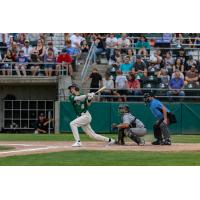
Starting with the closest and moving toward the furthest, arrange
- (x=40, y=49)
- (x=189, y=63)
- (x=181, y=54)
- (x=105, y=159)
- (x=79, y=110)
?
(x=105, y=159)
(x=79, y=110)
(x=189, y=63)
(x=181, y=54)
(x=40, y=49)

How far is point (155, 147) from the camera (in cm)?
1883

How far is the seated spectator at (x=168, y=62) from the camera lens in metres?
29.2

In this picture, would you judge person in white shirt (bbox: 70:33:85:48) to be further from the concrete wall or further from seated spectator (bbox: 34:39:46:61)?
the concrete wall

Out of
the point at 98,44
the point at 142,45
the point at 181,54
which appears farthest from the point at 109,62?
the point at 181,54

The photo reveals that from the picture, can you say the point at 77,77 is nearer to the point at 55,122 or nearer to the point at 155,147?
the point at 55,122

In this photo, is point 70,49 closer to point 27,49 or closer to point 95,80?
point 27,49

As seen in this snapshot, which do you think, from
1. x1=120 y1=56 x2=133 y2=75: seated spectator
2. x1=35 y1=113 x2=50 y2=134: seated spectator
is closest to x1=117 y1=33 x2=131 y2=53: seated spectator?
x1=120 y1=56 x2=133 y2=75: seated spectator

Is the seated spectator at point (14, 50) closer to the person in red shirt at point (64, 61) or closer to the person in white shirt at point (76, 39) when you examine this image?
the person in red shirt at point (64, 61)

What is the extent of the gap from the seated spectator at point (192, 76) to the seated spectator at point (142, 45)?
91.1 inches

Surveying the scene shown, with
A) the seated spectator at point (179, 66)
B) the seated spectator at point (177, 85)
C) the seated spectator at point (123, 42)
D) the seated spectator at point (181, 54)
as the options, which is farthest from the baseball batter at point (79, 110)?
the seated spectator at point (123, 42)

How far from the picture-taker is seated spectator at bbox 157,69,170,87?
28902 mm

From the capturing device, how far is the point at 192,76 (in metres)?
29.0

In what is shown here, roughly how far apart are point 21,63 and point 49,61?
1.36 metres

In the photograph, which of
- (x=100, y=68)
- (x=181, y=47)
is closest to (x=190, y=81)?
(x=181, y=47)
